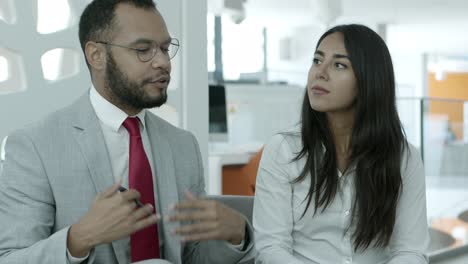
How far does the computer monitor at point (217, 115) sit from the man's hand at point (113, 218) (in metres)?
3.99

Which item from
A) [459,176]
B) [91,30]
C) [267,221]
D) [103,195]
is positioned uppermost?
[91,30]

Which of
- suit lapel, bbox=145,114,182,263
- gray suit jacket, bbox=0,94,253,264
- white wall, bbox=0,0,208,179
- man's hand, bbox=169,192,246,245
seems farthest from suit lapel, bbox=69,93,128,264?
white wall, bbox=0,0,208,179

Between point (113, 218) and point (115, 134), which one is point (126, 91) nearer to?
point (115, 134)

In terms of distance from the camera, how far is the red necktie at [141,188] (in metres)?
1.45

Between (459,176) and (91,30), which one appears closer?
(91,30)

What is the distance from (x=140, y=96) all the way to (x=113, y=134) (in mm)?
111

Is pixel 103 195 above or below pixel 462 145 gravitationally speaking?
above

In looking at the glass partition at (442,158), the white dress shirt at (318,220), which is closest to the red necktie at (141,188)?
the white dress shirt at (318,220)

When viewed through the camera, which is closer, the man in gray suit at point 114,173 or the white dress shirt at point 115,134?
the man in gray suit at point 114,173

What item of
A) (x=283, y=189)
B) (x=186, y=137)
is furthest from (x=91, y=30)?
(x=283, y=189)

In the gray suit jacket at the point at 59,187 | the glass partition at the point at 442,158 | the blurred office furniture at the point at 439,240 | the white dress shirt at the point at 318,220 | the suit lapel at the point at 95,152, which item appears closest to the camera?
the gray suit jacket at the point at 59,187

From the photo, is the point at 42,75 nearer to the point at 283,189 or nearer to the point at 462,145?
the point at 283,189

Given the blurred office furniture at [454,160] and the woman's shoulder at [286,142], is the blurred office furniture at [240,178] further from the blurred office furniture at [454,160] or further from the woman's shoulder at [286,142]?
the woman's shoulder at [286,142]

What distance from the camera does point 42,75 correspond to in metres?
2.06
